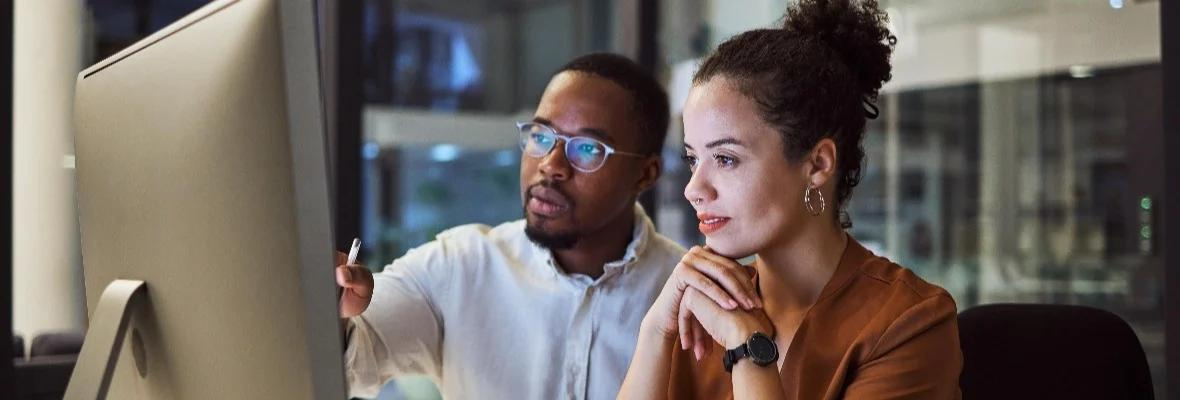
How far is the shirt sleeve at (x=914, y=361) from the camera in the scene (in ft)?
3.88

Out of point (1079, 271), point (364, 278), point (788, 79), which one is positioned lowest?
point (1079, 271)

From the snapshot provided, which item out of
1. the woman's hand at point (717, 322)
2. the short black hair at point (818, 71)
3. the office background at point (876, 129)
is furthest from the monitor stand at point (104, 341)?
the office background at point (876, 129)

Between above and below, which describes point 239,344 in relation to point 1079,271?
above

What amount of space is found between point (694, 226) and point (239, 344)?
330 centimetres

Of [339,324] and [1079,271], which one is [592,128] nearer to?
[339,324]

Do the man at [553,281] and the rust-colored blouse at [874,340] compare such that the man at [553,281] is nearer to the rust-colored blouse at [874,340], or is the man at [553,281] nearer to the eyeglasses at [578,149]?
the eyeglasses at [578,149]

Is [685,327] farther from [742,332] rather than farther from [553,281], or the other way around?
[553,281]

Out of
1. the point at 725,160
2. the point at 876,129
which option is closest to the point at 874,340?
the point at 725,160

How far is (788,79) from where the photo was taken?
128 centimetres

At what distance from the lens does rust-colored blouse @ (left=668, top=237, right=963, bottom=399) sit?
119cm

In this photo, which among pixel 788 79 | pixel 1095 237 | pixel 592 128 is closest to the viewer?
pixel 788 79

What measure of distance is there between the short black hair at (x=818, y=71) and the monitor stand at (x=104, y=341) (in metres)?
0.77

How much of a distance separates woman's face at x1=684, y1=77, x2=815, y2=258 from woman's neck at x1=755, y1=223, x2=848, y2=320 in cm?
3

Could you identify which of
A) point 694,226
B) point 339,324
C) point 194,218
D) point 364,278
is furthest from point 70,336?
point 694,226
